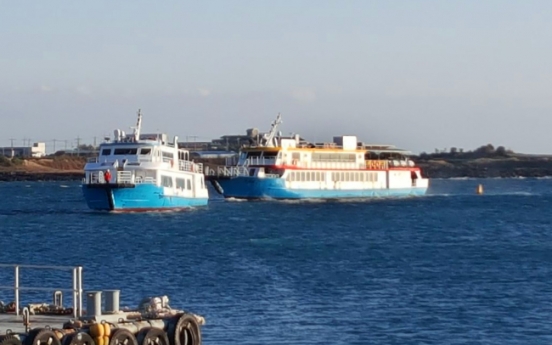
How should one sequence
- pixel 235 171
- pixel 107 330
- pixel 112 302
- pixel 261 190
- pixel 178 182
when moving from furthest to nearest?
pixel 235 171 → pixel 261 190 → pixel 178 182 → pixel 112 302 → pixel 107 330

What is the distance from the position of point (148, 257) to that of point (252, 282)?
1319cm

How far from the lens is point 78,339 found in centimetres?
2522

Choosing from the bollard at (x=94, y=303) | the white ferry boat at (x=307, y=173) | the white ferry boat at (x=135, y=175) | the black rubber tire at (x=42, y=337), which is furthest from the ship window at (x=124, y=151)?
the black rubber tire at (x=42, y=337)

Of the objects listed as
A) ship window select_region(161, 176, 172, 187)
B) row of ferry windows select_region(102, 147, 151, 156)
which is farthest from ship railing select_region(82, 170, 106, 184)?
ship window select_region(161, 176, 172, 187)

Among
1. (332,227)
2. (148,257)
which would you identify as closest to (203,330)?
(148,257)

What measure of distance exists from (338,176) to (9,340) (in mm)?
104509

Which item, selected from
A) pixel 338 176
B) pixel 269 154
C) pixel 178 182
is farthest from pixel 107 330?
pixel 338 176

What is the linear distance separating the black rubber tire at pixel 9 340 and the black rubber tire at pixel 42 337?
0.56 feet

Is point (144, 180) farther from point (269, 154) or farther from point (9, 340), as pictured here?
point (9, 340)

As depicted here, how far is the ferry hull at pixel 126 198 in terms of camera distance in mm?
91375

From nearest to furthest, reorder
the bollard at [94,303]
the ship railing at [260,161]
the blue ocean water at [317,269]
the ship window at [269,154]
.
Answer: the bollard at [94,303] → the blue ocean water at [317,269] → the ship railing at [260,161] → the ship window at [269,154]

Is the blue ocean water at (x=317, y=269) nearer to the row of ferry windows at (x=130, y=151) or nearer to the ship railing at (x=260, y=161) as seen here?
the row of ferry windows at (x=130, y=151)

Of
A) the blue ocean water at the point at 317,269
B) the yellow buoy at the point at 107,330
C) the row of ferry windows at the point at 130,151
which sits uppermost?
the row of ferry windows at the point at 130,151

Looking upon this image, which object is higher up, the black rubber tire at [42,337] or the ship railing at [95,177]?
the ship railing at [95,177]
